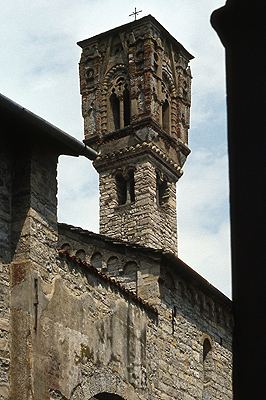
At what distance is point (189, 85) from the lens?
1132 inches

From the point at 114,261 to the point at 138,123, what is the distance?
1118 cm

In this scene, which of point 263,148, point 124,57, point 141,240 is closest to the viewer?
point 263,148

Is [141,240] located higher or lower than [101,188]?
lower

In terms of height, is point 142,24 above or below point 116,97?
above

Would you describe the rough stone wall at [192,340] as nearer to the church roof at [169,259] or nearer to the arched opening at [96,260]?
the church roof at [169,259]

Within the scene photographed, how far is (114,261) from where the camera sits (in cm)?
1468

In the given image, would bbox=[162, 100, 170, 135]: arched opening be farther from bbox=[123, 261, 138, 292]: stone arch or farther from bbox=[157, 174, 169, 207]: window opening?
bbox=[123, 261, 138, 292]: stone arch

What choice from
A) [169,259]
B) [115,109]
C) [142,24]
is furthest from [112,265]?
[142,24]

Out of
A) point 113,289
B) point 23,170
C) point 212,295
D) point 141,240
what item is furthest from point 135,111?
point 23,170

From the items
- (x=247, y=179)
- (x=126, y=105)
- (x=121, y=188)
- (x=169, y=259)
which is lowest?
(x=247, y=179)

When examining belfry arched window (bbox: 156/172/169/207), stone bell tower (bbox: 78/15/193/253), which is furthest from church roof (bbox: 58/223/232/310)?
belfry arched window (bbox: 156/172/169/207)

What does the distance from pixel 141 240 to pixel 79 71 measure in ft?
26.0

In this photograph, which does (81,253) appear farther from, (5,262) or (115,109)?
(115,109)

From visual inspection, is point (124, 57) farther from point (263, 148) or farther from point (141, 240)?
point (263, 148)
